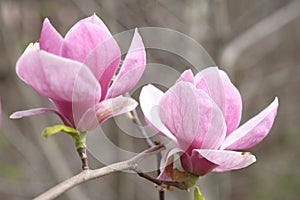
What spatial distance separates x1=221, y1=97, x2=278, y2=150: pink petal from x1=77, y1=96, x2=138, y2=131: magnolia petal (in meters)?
0.13

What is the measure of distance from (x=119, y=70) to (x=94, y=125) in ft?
0.27

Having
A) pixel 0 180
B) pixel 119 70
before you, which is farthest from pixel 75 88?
pixel 0 180

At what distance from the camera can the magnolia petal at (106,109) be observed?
2.17 ft

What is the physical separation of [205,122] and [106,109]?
12 cm

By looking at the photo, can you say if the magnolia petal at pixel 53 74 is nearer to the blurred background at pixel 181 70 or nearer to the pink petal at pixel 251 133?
the pink petal at pixel 251 133

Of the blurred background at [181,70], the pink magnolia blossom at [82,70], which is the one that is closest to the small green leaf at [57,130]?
the pink magnolia blossom at [82,70]

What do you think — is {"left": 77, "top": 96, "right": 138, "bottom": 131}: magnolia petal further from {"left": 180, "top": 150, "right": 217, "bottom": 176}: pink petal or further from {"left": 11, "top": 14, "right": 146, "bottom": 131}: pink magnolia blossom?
{"left": 180, "top": 150, "right": 217, "bottom": 176}: pink petal

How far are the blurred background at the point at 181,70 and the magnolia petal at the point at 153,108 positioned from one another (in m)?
1.52

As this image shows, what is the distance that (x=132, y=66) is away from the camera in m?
0.65

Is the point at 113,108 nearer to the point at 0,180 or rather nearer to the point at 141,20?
the point at 141,20

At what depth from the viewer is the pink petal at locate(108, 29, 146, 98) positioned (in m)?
0.65

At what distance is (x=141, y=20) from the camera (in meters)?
2.70

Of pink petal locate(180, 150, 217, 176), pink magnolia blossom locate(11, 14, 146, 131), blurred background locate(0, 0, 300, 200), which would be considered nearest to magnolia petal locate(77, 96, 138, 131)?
pink magnolia blossom locate(11, 14, 146, 131)

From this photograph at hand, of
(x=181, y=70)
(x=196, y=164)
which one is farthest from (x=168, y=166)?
(x=181, y=70)
